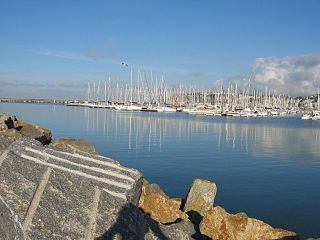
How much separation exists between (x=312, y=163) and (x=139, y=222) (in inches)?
1180

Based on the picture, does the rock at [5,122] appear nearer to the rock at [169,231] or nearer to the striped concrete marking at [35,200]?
the rock at [169,231]

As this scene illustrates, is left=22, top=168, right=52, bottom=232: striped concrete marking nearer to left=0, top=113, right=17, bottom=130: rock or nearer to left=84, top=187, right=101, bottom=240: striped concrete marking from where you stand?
left=84, top=187, right=101, bottom=240: striped concrete marking

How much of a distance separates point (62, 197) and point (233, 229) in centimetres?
502

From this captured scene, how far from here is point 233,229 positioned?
1052 cm

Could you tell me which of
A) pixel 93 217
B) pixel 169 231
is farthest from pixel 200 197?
pixel 93 217

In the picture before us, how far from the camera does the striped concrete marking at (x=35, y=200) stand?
21.2 feet

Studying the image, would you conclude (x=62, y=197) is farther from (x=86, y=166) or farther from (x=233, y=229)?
(x=233, y=229)

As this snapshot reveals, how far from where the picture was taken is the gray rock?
6676mm

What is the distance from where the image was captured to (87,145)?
17828mm

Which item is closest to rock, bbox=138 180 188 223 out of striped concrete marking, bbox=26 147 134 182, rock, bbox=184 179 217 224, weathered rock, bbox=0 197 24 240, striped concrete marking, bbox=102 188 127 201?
rock, bbox=184 179 217 224

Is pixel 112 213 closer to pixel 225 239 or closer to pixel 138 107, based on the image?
pixel 225 239

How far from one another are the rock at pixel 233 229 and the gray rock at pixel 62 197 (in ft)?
9.01

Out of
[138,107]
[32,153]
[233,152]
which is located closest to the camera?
[32,153]

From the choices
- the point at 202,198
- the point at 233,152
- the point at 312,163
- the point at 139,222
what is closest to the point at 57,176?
the point at 139,222
